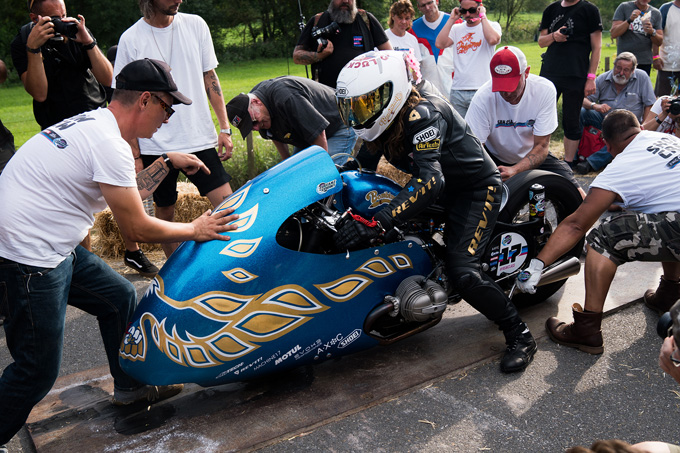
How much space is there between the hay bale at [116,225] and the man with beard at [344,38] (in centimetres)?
194

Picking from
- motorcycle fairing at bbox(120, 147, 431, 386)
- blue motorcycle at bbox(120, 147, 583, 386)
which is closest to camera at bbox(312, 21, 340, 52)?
blue motorcycle at bbox(120, 147, 583, 386)

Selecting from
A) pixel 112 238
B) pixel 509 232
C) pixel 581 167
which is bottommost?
pixel 581 167

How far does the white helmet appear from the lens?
143 inches

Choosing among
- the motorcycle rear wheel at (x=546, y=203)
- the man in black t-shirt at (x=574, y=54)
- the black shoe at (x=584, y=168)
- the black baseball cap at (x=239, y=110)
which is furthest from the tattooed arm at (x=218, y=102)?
the black shoe at (x=584, y=168)

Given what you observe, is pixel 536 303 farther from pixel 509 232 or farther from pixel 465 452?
pixel 465 452

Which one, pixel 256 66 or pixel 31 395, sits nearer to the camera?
pixel 31 395

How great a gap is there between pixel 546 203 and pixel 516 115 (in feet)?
2.94

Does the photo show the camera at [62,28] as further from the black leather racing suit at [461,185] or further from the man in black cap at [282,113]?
the black leather racing suit at [461,185]

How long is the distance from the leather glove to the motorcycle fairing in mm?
155

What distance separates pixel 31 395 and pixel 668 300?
13.3ft

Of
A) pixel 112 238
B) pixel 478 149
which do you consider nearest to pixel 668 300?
pixel 478 149

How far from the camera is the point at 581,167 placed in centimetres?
867

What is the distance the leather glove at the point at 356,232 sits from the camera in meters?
3.39

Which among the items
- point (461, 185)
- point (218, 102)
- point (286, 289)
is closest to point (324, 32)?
point (218, 102)
